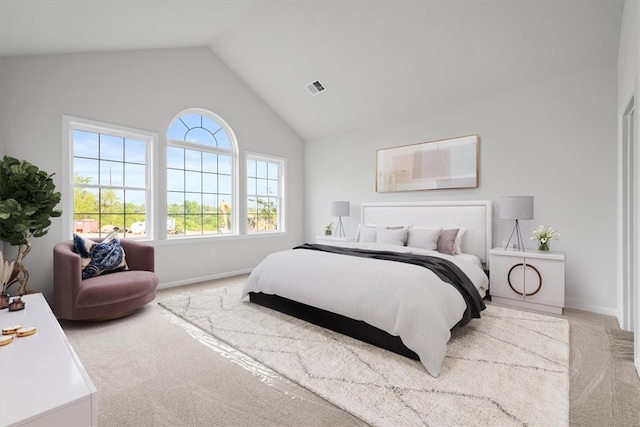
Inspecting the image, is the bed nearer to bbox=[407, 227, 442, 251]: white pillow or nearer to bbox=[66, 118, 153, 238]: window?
bbox=[407, 227, 442, 251]: white pillow

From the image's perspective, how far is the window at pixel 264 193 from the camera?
5684 millimetres

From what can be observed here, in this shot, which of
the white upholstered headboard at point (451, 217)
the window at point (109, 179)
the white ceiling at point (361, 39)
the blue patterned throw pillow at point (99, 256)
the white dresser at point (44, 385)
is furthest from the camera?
the white upholstered headboard at point (451, 217)

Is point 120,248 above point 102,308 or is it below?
above

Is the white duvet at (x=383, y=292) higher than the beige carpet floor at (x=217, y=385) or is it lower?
higher

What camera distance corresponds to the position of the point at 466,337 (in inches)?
105

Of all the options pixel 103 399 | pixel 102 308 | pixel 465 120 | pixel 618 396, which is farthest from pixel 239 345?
pixel 465 120

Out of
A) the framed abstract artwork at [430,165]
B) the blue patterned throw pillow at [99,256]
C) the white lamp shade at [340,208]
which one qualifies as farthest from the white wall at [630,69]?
the blue patterned throw pillow at [99,256]

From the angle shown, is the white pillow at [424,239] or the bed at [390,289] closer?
the bed at [390,289]

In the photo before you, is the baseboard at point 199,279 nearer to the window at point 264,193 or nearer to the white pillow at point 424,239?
the window at point 264,193

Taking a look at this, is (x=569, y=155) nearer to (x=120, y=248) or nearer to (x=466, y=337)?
(x=466, y=337)

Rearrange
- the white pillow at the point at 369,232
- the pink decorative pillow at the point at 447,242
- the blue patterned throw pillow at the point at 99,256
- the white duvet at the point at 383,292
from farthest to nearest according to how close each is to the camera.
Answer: the white pillow at the point at 369,232, the pink decorative pillow at the point at 447,242, the blue patterned throw pillow at the point at 99,256, the white duvet at the point at 383,292

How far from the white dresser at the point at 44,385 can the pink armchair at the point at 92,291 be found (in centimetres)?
124

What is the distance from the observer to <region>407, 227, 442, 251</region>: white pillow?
4054 mm

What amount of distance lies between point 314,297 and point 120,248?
229 cm
